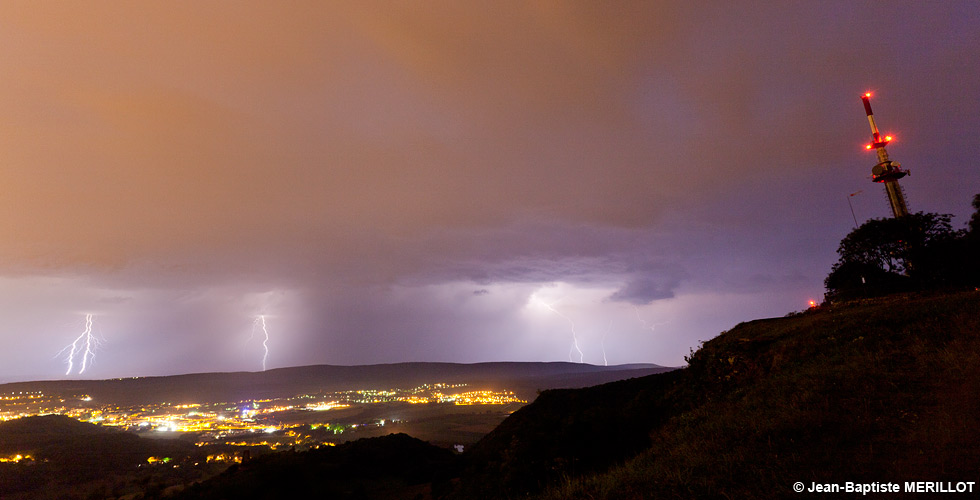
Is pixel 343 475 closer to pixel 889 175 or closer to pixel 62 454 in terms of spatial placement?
pixel 62 454

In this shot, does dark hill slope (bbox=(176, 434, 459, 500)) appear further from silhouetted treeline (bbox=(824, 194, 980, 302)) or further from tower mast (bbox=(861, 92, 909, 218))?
tower mast (bbox=(861, 92, 909, 218))

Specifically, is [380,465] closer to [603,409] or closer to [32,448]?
[603,409]

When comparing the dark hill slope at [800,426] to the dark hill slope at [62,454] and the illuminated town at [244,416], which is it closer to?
the illuminated town at [244,416]

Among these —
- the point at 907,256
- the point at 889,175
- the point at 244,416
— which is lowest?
the point at 244,416

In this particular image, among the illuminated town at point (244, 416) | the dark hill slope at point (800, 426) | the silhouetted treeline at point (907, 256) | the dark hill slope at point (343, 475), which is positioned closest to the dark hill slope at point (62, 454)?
the illuminated town at point (244, 416)

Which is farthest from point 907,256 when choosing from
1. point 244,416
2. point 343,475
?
point 244,416

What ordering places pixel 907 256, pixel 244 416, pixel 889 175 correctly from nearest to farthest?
pixel 907 256 < pixel 889 175 < pixel 244 416

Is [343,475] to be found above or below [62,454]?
above
